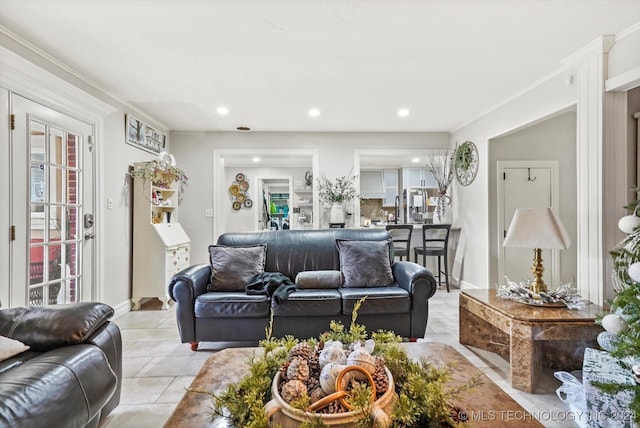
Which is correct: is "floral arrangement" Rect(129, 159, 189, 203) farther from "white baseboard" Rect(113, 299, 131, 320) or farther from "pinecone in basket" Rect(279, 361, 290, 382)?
"pinecone in basket" Rect(279, 361, 290, 382)

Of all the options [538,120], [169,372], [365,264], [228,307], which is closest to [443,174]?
[538,120]

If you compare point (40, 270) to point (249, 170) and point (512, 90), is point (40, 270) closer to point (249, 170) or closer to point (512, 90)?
point (512, 90)

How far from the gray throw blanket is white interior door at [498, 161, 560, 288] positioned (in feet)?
10.2

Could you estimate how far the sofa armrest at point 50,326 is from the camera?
1536 mm

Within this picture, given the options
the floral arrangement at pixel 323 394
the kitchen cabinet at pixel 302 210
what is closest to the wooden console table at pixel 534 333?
the floral arrangement at pixel 323 394

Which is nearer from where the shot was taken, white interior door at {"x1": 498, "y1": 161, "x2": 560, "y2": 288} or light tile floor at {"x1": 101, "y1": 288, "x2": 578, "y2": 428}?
light tile floor at {"x1": 101, "y1": 288, "x2": 578, "y2": 428}

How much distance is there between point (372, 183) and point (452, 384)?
7.23 m

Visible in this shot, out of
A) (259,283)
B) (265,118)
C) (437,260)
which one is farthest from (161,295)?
(437,260)

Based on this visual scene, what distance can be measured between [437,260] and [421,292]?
289 centimetres

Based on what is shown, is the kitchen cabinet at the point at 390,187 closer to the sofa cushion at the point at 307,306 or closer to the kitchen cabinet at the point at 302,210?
the kitchen cabinet at the point at 302,210

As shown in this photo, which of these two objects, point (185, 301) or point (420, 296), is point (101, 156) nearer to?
point (185, 301)

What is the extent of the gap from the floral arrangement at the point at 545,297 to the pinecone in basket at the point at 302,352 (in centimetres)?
188

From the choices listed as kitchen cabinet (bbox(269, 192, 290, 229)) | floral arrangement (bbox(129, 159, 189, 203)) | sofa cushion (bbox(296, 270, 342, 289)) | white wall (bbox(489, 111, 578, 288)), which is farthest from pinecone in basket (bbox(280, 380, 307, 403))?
kitchen cabinet (bbox(269, 192, 290, 229))

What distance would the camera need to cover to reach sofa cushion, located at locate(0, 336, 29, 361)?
4.65 ft
